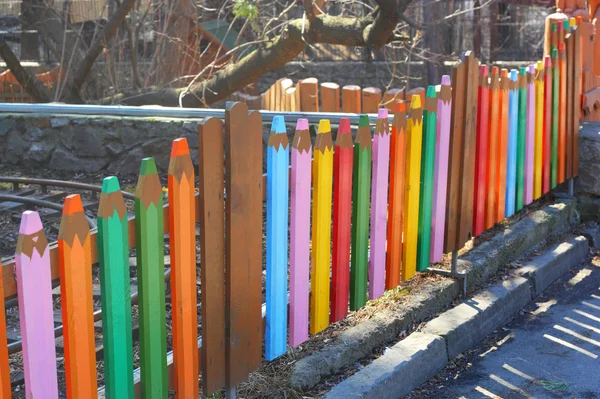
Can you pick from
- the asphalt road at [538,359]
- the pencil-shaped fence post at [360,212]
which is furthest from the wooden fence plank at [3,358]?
the asphalt road at [538,359]

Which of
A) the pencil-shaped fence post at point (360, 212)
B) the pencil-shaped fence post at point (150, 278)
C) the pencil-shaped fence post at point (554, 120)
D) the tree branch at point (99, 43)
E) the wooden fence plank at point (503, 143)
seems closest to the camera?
the pencil-shaped fence post at point (150, 278)

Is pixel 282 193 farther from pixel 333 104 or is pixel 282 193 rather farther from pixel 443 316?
pixel 333 104

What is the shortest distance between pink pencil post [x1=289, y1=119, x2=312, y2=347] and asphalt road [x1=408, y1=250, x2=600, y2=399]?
2.23 feet

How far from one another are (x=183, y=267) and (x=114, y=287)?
328mm

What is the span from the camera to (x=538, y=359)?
4180 millimetres

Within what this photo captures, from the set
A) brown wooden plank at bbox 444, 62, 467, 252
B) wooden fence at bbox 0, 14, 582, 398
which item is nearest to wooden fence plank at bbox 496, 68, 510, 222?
wooden fence at bbox 0, 14, 582, 398

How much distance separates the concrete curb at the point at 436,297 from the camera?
3.53 metres

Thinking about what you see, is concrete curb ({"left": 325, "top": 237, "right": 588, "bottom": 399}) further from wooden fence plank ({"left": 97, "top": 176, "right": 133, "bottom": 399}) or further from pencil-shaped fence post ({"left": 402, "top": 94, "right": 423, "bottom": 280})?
wooden fence plank ({"left": 97, "top": 176, "right": 133, "bottom": 399})

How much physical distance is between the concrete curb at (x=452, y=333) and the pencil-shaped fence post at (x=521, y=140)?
43cm

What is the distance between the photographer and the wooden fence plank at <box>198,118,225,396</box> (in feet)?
9.39

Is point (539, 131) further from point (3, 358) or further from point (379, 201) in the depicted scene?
point (3, 358)

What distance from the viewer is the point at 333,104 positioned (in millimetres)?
9172

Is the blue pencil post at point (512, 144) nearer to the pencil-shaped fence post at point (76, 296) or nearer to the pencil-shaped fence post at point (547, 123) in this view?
the pencil-shaped fence post at point (547, 123)

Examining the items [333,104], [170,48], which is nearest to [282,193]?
[333,104]
